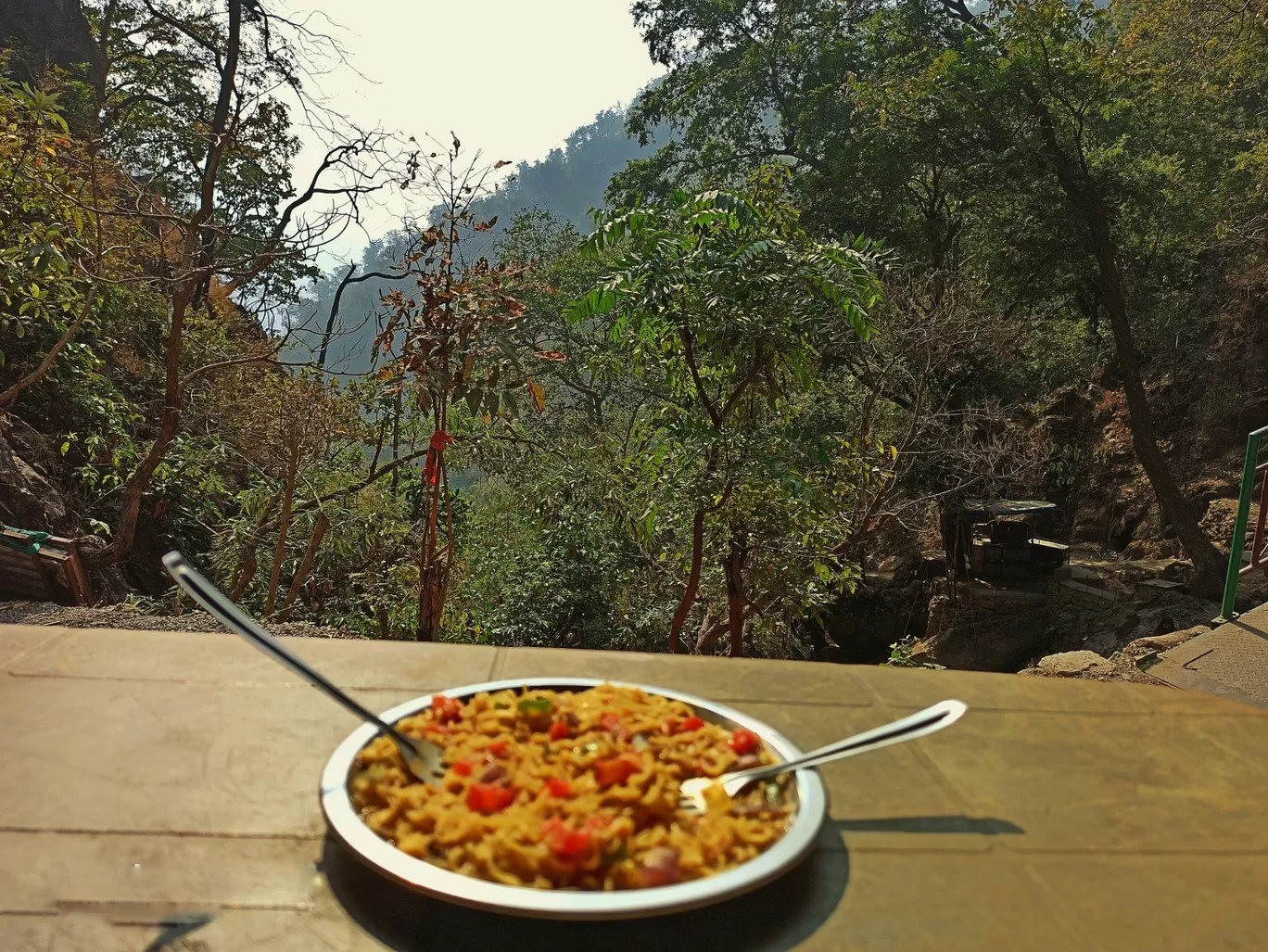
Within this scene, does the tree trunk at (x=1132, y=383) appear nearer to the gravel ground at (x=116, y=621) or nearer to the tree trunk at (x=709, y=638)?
the tree trunk at (x=709, y=638)

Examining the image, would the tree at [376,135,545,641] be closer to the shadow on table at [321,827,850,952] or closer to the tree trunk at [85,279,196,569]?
the tree trunk at [85,279,196,569]

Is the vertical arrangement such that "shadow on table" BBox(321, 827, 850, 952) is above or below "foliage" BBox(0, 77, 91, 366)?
below

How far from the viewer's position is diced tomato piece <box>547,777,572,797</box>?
2.69ft

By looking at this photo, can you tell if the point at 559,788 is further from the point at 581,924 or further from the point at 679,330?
the point at 679,330

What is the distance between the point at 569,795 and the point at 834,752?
276mm

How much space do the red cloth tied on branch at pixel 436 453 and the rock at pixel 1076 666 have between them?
2101 millimetres

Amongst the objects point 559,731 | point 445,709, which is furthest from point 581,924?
point 445,709

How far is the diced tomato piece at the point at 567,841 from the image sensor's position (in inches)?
28.7

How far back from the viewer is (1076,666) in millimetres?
3098

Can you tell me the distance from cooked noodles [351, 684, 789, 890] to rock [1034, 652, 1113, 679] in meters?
2.11

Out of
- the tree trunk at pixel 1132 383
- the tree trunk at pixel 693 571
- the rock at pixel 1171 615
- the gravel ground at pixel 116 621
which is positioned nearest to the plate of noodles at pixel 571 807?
the gravel ground at pixel 116 621

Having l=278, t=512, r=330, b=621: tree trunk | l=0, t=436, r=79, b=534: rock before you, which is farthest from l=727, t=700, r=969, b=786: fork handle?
l=0, t=436, r=79, b=534: rock

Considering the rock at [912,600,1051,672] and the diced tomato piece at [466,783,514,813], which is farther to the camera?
the rock at [912,600,1051,672]

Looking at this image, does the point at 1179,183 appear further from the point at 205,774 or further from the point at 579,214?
the point at 579,214
